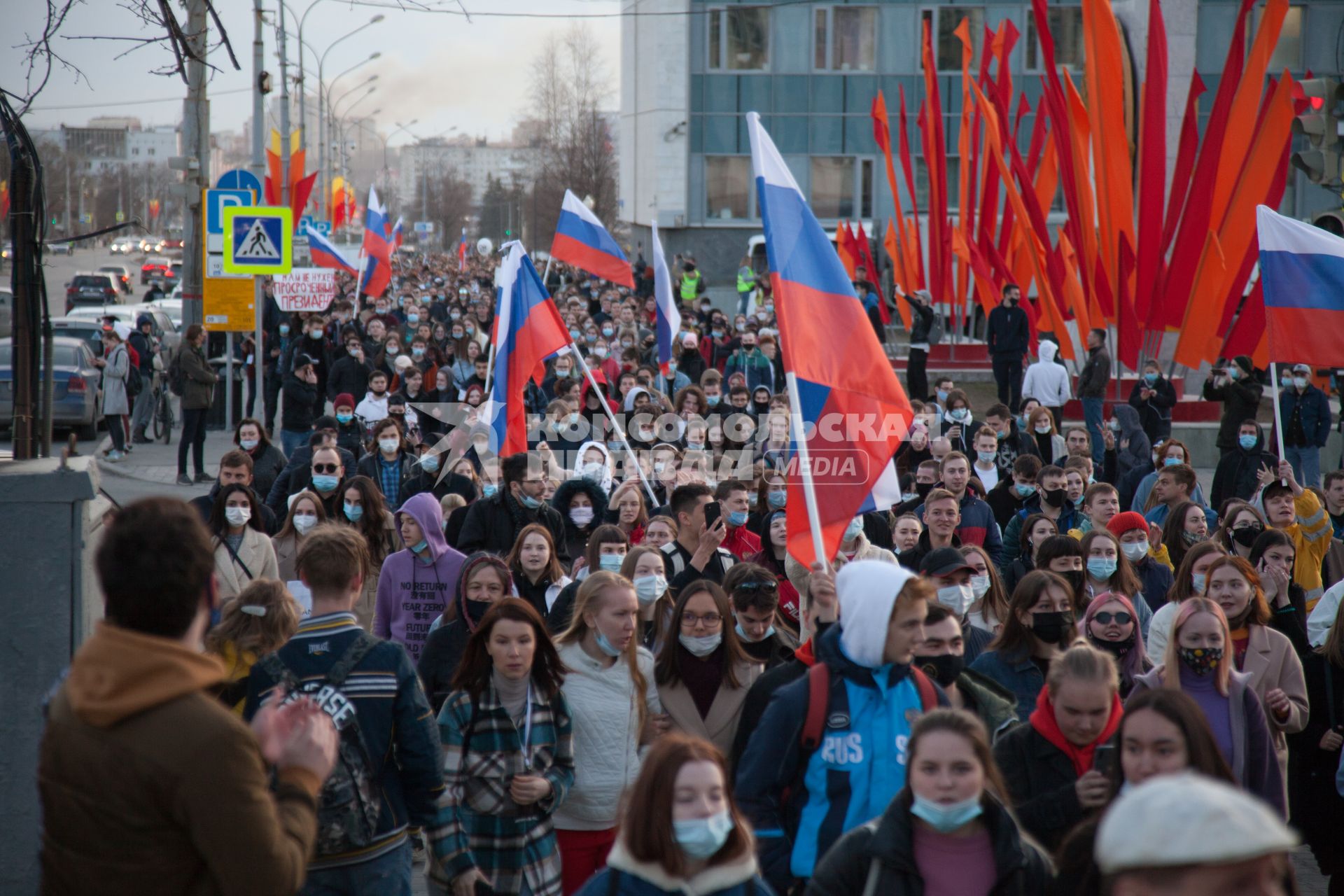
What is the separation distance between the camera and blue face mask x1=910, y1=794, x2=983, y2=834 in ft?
11.2

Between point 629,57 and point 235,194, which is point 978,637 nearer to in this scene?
point 235,194

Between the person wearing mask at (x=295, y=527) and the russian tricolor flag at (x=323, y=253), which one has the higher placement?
the russian tricolor flag at (x=323, y=253)

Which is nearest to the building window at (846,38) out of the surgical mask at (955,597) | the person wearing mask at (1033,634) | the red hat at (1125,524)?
the red hat at (1125,524)

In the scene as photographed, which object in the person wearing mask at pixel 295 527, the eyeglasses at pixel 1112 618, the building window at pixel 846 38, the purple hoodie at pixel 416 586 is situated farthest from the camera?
the building window at pixel 846 38

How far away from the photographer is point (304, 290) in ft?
71.3

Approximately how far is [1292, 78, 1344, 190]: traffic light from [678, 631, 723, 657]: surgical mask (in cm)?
828

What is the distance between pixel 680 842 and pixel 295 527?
5.66 meters

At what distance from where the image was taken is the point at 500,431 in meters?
10.6

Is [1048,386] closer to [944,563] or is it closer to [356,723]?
[944,563]

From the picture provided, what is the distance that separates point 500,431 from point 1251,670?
243 inches

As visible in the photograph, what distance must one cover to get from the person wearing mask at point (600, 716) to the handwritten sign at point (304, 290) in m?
17.4

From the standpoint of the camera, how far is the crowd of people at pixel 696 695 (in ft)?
8.53

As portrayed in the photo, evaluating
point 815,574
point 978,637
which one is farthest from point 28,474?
point 978,637

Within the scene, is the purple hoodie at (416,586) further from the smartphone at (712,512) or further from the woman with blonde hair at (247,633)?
the woman with blonde hair at (247,633)
